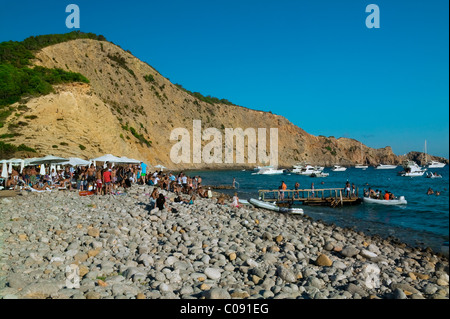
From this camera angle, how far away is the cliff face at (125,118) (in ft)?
111

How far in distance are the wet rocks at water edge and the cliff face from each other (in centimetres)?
2250

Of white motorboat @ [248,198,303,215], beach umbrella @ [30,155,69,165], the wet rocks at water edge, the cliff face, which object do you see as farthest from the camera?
the cliff face

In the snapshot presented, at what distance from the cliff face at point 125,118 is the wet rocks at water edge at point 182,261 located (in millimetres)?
22498

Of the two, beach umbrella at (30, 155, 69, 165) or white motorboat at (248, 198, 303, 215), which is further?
beach umbrella at (30, 155, 69, 165)

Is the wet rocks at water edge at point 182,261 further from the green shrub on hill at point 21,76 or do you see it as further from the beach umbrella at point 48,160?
the green shrub on hill at point 21,76

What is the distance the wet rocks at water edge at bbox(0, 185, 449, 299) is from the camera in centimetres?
628

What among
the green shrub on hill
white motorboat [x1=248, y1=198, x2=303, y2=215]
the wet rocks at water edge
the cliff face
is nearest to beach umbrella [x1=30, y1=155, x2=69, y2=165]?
the wet rocks at water edge

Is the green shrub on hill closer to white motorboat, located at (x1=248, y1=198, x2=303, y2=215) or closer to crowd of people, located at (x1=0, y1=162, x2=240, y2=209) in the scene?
crowd of people, located at (x1=0, y1=162, x2=240, y2=209)

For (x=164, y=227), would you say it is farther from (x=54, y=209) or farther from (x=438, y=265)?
(x=438, y=265)

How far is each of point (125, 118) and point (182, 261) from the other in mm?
58782

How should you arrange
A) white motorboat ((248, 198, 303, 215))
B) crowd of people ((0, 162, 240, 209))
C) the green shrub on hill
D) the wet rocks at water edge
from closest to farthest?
the wet rocks at water edge < crowd of people ((0, 162, 240, 209)) < white motorboat ((248, 198, 303, 215)) < the green shrub on hill

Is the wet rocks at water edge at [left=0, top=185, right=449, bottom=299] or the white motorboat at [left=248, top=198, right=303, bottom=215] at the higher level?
the wet rocks at water edge at [left=0, top=185, right=449, bottom=299]

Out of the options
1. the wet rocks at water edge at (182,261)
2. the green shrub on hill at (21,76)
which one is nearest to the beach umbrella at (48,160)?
the wet rocks at water edge at (182,261)
